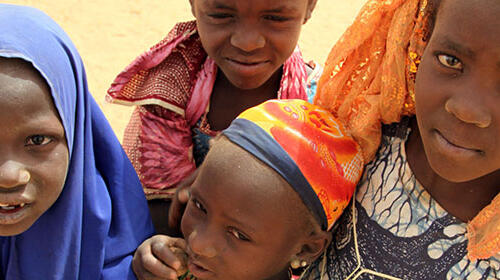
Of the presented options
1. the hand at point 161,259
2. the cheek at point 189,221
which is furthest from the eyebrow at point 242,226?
the hand at point 161,259

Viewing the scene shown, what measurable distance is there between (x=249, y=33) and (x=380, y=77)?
635mm

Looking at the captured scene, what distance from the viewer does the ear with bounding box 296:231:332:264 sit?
5.43ft

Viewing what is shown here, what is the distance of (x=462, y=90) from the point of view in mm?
1237

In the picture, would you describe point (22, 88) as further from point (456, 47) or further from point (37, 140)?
point (456, 47)

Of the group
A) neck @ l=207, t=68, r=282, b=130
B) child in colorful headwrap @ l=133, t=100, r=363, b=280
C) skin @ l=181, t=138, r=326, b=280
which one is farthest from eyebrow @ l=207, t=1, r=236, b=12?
skin @ l=181, t=138, r=326, b=280

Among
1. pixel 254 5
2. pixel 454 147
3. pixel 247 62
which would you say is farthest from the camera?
pixel 247 62

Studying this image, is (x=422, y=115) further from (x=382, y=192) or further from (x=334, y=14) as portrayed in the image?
(x=334, y=14)

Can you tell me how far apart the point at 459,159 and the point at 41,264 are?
142cm

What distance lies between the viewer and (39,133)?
1.58m

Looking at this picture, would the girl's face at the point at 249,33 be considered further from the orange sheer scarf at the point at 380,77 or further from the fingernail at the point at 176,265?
the fingernail at the point at 176,265

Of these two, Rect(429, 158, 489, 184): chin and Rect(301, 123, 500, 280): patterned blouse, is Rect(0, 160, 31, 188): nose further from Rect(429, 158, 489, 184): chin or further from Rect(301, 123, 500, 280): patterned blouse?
Rect(429, 158, 489, 184): chin

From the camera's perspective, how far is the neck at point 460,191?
1461 mm

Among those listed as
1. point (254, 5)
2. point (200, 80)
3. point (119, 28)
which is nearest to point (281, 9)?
point (254, 5)

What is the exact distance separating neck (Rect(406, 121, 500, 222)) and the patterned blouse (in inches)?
0.8
